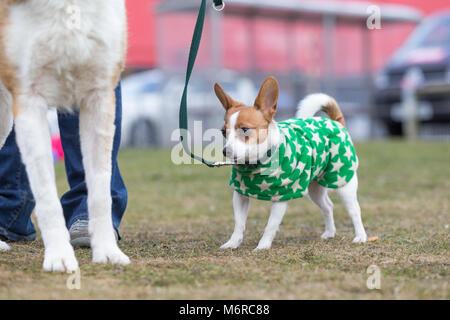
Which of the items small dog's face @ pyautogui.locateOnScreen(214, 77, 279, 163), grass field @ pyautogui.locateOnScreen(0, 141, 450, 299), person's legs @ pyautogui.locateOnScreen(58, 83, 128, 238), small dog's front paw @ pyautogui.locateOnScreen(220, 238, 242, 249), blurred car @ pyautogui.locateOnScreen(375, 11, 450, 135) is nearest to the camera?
grass field @ pyautogui.locateOnScreen(0, 141, 450, 299)

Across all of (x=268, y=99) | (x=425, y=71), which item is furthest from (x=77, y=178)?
(x=425, y=71)

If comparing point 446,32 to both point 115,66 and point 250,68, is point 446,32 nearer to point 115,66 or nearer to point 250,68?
point 250,68

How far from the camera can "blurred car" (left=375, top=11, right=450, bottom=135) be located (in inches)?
517

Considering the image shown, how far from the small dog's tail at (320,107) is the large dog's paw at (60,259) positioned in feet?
6.45

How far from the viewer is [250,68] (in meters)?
14.5

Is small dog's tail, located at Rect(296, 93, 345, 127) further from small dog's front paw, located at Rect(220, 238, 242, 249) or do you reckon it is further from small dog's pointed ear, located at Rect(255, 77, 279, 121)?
small dog's front paw, located at Rect(220, 238, 242, 249)

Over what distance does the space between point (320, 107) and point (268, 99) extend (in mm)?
726

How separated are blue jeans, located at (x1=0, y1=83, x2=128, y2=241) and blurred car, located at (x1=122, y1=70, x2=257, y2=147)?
362 inches

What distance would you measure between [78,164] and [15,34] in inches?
48.2

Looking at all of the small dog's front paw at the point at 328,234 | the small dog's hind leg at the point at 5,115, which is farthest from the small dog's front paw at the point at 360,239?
the small dog's hind leg at the point at 5,115

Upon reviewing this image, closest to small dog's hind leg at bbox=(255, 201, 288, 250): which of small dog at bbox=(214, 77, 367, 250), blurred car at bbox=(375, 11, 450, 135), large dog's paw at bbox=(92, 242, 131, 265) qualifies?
small dog at bbox=(214, 77, 367, 250)

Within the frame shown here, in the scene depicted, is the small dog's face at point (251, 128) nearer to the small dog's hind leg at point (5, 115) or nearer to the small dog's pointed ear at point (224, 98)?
the small dog's pointed ear at point (224, 98)

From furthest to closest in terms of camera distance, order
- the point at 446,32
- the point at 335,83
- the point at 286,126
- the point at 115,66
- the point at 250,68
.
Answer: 1. the point at 335,83
2. the point at 250,68
3. the point at 446,32
4. the point at 286,126
5. the point at 115,66
